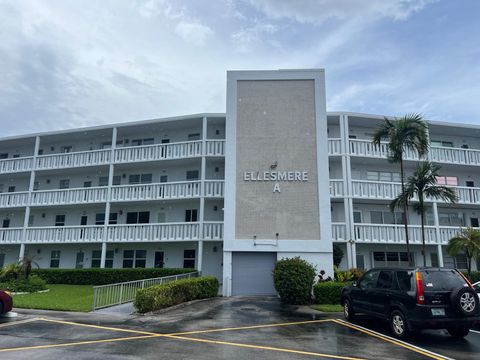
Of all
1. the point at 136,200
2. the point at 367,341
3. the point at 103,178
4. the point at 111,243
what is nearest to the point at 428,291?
the point at 367,341

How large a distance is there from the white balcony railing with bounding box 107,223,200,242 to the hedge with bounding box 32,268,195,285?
6.46 feet

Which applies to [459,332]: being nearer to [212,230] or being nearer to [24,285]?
[212,230]

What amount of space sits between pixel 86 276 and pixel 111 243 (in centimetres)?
274

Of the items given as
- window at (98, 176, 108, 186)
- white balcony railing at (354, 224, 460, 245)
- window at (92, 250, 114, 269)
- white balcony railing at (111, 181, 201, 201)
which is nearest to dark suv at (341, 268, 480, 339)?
white balcony railing at (354, 224, 460, 245)

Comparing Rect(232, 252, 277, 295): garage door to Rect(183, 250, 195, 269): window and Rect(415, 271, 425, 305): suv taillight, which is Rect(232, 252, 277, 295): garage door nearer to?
Rect(183, 250, 195, 269): window

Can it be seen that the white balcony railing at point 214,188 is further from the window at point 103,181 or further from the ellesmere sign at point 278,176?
the window at point 103,181

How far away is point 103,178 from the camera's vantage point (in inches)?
1059

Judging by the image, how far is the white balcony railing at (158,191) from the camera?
2286 centimetres

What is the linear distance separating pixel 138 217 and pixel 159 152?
4.89 m

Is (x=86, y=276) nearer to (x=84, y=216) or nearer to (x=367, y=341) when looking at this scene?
(x=84, y=216)

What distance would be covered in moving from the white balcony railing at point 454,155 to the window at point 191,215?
15722 millimetres

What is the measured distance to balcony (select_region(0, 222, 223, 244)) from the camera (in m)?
21.9

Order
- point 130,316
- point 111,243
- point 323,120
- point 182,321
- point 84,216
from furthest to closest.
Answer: point 84,216 → point 111,243 → point 323,120 → point 130,316 → point 182,321

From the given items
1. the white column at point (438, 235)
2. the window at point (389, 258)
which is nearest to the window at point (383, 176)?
the white column at point (438, 235)
